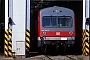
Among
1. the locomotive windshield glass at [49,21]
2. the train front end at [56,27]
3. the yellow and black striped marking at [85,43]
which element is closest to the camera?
the yellow and black striped marking at [85,43]

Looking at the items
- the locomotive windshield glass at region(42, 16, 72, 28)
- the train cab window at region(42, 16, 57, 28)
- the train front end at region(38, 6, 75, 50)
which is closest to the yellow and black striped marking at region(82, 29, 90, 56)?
the train front end at region(38, 6, 75, 50)

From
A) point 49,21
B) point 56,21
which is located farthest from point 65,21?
point 49,21

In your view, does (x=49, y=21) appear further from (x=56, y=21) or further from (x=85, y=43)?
(x=85, y=43)

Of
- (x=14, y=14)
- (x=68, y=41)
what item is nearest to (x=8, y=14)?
(x=14, y=14)

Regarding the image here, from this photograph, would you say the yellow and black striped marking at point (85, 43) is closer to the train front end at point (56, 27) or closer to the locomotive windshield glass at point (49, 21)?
the train front end at point (56, 27)

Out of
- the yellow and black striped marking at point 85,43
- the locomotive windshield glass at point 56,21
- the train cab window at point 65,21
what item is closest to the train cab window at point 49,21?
the locomotive windshield glass at point 56,21

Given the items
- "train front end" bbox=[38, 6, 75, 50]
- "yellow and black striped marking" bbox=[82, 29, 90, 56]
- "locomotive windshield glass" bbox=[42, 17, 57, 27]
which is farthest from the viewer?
"locomotive windshield glass" bbox=[42, 17, 57, 27]

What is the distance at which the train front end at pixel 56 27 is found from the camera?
17672 mm

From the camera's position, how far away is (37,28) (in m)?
18.2

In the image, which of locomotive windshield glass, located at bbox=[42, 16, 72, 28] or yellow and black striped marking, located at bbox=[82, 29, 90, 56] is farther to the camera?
locomotive windshield glass, located at bbox=[42, 16, 72, 28]

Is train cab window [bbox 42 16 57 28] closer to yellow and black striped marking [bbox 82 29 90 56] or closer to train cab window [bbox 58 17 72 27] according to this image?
train cab window [bbox 58 17 72 27]

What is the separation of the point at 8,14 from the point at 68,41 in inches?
163

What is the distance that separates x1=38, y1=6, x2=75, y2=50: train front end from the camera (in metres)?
17.7

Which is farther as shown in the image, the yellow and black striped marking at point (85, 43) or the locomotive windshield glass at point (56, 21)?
the locomotive windshield glass at point (56, 21)
